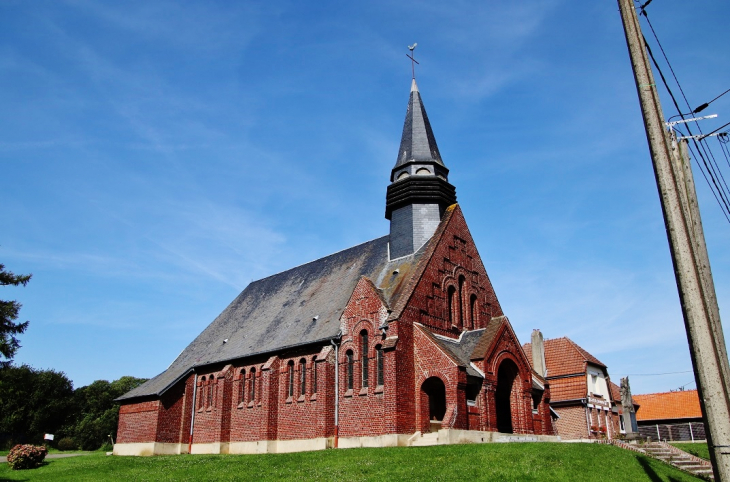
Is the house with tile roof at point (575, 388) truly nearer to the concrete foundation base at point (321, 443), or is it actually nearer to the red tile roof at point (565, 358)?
the red tile roof at point (565, 358)

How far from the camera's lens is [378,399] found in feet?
79.1

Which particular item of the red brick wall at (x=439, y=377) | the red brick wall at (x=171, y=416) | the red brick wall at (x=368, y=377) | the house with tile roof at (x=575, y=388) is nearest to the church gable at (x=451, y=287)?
the red brick wall at (x=439, y=377)

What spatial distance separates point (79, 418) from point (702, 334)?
74.0m

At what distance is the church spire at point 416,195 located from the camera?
1168 inches

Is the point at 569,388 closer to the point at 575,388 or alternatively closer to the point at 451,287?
the point at 575,388

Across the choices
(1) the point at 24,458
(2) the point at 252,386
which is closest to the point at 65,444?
(1) the point at 24,458

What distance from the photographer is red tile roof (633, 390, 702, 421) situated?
44469 millimetres

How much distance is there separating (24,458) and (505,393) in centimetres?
2232

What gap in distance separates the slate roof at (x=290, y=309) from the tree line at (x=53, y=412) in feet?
91.3

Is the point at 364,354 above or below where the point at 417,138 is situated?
below

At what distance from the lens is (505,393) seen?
87.8 ft

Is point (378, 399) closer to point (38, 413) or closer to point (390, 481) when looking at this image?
point (390, 481)

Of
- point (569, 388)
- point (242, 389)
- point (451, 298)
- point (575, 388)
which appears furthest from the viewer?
point (569, 388)

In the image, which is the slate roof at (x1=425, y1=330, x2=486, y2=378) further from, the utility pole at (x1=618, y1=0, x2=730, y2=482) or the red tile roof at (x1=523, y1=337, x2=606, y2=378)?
the utility pole at (x1=618, y1=0, x2=730, y2=482)
